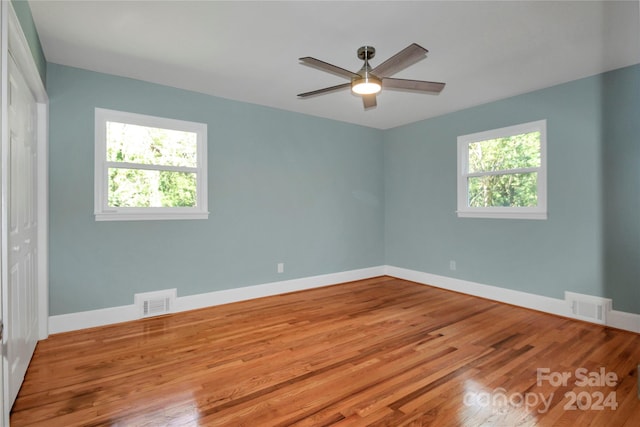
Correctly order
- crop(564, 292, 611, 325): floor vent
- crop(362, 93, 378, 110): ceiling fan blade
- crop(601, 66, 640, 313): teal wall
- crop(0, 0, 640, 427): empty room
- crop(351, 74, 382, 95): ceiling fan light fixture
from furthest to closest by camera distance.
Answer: crop(564, 292, 611, 325): floor vent
crop(601, 66, 640, 313): teal wall
crop(362, 93, 378, 110): ceiling fan blade
crop(351, 74, 382, 95): ceiling fan light fixture
crop(0, 0, 640, 427): empty room

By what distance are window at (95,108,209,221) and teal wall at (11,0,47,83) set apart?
656 mm

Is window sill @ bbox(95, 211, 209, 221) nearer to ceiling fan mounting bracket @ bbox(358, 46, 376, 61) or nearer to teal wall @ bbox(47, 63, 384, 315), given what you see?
teal wall @ bbox(47, 63, 384, 315)

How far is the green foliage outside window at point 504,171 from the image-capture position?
3857mm

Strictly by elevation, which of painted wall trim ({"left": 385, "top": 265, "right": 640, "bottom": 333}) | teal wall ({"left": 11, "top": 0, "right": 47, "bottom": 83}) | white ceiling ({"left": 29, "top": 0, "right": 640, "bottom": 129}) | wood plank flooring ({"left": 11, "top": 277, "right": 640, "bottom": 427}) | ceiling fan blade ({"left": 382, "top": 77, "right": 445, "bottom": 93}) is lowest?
wood plank flooring ({"left": 11, "top": 277, "right": 640, "bottom": 427})

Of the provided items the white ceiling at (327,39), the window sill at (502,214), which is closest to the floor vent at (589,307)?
the window sill at (502,214)

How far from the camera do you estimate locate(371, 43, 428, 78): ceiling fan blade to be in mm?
2129

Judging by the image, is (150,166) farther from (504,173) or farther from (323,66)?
(504,173)

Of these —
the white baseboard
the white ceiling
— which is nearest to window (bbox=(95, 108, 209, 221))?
the white ceiling

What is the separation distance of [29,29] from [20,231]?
1.41 m

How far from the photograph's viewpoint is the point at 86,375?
232cm

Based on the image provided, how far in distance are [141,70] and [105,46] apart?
0.48 metres

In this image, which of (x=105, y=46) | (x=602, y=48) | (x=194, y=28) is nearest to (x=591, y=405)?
(x=602, y=48)

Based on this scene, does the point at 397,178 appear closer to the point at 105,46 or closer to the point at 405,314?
the point at 405,314

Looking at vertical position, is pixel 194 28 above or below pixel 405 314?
above
